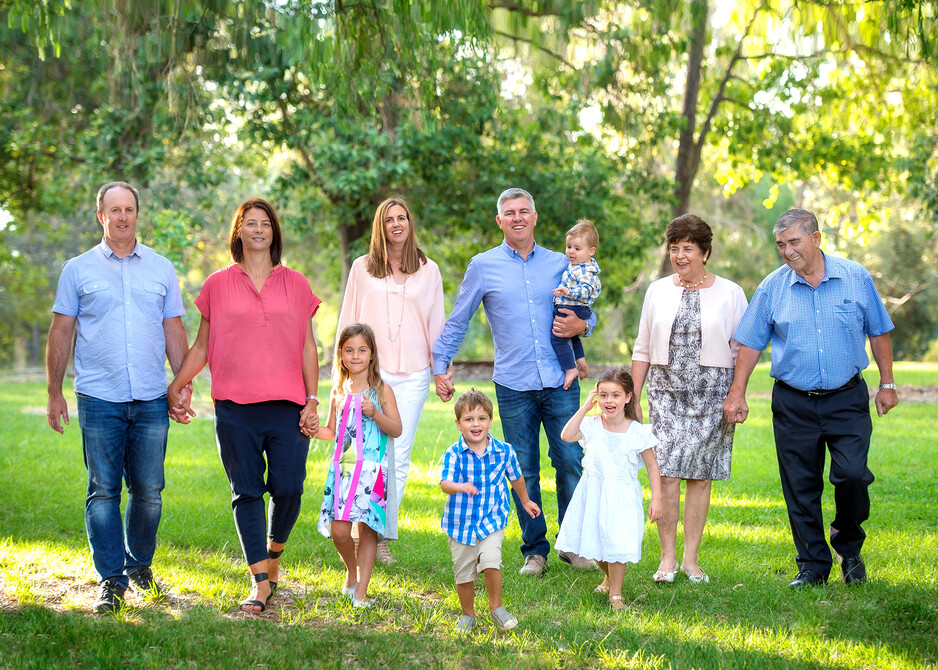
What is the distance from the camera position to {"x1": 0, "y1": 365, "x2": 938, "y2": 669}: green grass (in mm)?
3893

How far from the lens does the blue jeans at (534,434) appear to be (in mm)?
5383

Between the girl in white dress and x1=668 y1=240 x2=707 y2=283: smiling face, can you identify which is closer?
the girl in white dress

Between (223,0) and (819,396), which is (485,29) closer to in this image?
(223,0)

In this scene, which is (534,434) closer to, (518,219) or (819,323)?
(518,219)

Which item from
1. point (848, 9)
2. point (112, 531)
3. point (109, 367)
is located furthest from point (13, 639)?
point (848, 9)

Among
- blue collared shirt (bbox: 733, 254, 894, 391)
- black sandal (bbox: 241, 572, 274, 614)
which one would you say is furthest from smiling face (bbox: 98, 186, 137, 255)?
blue collared shirt (bbox: 733, 254, 894, 391)

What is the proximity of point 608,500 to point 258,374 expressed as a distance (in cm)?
191

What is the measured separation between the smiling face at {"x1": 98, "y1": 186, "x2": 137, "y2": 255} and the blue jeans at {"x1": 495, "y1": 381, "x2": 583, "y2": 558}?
2.24 metres

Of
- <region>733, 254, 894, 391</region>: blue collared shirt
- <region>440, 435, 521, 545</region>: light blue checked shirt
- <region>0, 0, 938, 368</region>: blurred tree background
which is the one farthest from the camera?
<region>0, 0, 938, 368</region>: blurred tree background

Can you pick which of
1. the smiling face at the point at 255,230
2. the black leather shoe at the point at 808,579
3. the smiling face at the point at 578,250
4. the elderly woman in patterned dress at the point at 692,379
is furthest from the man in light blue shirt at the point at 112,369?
the black leather shoe at the point at 808,579

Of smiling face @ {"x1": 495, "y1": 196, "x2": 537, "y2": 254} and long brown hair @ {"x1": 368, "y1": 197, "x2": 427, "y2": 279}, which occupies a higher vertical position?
smiling face @ {"x1": 495, "y1": 196, "x2": 537, "y2": 254}

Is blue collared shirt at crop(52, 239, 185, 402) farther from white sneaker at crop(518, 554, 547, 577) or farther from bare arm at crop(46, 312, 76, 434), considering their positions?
white sneaker at crop(518, 554, 547, 577)

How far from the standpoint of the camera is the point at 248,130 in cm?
1373

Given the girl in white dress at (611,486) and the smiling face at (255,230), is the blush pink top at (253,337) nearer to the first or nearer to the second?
the smiling face at (255,230)
